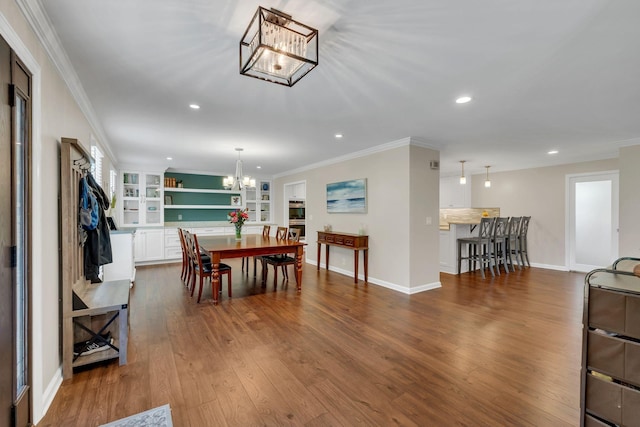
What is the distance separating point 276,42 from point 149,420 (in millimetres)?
2352

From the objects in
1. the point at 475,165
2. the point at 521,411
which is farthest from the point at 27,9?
the point at 475,165

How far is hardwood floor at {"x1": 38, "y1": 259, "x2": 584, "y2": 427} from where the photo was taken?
67.6 inches

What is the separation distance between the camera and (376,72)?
87.9 inches

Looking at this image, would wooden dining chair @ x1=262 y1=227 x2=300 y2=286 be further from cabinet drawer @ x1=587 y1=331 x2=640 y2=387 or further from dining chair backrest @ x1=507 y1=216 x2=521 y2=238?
dining chair backrest @ x1=507 y1=216 x2=521 y2=238

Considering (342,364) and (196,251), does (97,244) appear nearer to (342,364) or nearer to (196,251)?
(196,251)

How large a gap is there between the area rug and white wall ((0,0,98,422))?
0.50 meters

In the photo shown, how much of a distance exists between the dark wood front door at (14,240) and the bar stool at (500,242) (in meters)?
6.49

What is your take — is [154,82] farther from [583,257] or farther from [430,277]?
[583,257]

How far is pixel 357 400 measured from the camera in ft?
5.98

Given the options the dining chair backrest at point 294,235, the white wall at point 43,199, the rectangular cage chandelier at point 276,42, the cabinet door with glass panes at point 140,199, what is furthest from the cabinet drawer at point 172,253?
the rectangular cage chandelier at point 276,42

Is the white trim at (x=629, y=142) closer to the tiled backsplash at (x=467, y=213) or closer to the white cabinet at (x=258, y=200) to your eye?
the tiled backsplash at (x=467, y=213)

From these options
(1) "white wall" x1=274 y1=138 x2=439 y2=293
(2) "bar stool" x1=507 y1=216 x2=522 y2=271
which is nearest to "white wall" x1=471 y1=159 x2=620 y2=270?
(2) "bar stool" x1=507 y1=216 x2=522 y2=271

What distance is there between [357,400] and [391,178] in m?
3.34

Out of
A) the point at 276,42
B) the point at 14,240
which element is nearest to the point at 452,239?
the point at 276,42
